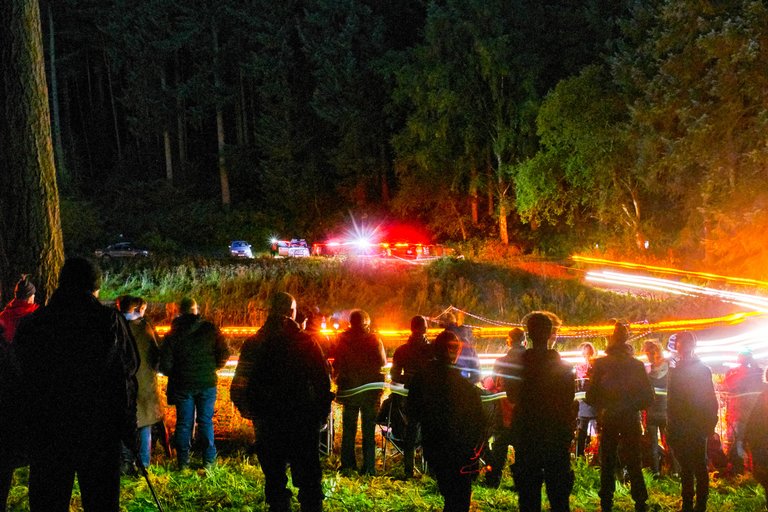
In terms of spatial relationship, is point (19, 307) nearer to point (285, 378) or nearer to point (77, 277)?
point (77, 277)

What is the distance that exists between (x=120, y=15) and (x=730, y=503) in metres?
51.3

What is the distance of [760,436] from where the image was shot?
5820 millimetres

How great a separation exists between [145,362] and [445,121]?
35.2 m

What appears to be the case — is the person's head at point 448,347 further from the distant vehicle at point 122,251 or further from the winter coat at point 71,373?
the distant vehicle at point 122,251

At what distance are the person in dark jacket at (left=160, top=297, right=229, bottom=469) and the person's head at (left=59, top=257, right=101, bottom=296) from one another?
8.36ft

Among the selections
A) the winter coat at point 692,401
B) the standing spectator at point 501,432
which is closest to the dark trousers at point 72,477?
the standing spectator at point 501,432

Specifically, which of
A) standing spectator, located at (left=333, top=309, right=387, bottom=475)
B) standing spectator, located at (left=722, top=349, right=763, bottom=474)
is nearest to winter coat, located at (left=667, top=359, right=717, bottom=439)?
standing spectator, located at (left=722, top=349, right=763, bottom=474)

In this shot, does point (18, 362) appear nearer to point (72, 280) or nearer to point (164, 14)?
point (72, 280)

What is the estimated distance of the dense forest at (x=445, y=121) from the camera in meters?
28.9

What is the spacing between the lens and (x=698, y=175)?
3183cm

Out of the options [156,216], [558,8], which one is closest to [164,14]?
[156,216]

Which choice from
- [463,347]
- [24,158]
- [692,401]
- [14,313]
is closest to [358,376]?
[463,347]

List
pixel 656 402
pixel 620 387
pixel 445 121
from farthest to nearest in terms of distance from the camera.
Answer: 1. pixel 445 121
2. pixel 656 402
3. pixel 620 387

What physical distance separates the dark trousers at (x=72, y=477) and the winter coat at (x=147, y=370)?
2317 millimetres
